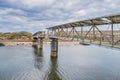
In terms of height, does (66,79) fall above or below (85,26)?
below

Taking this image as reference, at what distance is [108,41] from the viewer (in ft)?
114

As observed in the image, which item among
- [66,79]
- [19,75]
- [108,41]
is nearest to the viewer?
[108,41]

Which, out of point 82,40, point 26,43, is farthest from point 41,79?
point 26,43

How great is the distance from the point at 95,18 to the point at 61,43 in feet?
506

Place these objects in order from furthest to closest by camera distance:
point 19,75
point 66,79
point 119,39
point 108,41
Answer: point 19,75 < point 66,79 < point 108,41 < point 119,39

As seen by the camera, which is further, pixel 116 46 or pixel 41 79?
pixel 41 79

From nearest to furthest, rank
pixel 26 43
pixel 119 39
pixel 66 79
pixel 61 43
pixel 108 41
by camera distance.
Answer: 1. pixel 119 39
2. pixel 108 41
3. pixel 66 79
4. pixel 26 43
5. pixel 61 43

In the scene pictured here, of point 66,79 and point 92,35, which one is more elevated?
point 92,35

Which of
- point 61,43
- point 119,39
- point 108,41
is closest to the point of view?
point 119,39

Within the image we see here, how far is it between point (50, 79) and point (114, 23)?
17.6 metres

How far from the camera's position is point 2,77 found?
41125 millimetres

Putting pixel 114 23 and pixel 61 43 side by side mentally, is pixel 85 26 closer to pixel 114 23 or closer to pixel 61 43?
pixel 114 23

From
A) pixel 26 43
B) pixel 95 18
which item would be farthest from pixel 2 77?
pixel 26 43

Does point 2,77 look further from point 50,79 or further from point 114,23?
point 114,23
